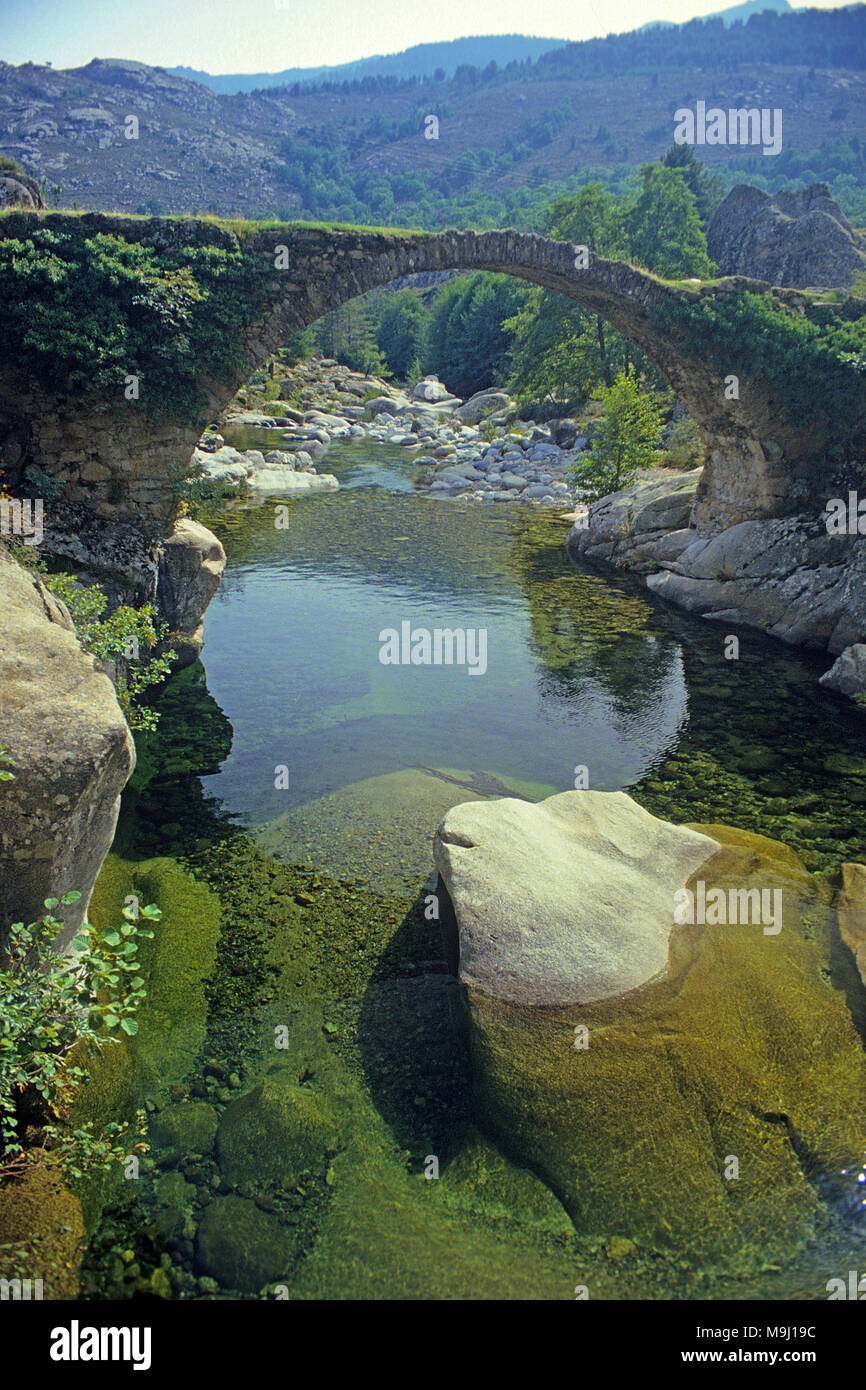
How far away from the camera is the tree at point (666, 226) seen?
123ft

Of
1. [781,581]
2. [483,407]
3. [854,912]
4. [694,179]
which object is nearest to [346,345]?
[483,407]

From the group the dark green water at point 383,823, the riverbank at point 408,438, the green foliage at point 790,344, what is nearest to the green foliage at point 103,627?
the dark green water at point 383,823

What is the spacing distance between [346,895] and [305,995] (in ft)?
4.66

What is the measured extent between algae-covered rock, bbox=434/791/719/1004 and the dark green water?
0.71 meters

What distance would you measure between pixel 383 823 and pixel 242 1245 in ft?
15.9

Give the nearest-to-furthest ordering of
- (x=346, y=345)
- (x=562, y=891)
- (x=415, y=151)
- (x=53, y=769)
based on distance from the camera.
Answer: (x=53, y=769)
(x=562, y=891)
(x=346, y=345)
(x=415, y=151)

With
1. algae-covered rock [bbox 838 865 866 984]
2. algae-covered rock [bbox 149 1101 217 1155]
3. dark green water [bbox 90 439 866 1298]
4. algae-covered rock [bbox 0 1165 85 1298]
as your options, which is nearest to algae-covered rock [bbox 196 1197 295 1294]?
dark green water [bbox 90 439 866 1298]

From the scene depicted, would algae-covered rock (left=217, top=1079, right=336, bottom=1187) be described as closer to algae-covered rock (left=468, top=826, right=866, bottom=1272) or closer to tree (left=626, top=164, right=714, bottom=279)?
algae-covered rock (left=468, top=826, right=866, bottom=1272)

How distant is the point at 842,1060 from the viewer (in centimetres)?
533

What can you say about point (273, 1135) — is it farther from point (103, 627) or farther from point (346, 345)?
point (346, 345)

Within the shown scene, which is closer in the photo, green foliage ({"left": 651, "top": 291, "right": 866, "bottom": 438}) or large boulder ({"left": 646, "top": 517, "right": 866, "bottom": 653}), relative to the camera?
large boulder ({"left": 646, "top": 517, "right": 866, "bottom": 653})

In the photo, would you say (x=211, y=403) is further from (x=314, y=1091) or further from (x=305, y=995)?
(x=314, y=1091)

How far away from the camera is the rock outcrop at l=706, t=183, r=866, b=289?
156 feet

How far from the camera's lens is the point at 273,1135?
16.4 ft
